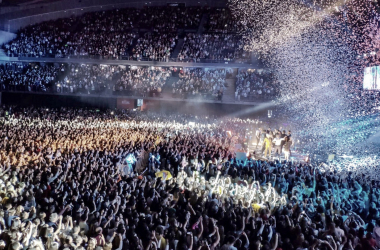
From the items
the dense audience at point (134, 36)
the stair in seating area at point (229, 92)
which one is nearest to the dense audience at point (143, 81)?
the dense audience at point (134, 36)

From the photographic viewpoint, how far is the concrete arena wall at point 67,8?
31922mm

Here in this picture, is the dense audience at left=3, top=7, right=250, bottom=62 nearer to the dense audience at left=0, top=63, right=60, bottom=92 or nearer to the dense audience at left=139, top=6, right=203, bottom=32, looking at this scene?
the dense audience at left=139, top=6, right=203, bottom=32

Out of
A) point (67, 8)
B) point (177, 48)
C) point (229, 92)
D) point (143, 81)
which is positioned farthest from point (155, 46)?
point (67, 8)

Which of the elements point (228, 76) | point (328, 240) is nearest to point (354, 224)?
point (328, 240)

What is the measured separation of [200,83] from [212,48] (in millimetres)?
2657

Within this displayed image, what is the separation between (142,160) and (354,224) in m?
7.00

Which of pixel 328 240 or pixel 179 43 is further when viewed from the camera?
pixel 179 43

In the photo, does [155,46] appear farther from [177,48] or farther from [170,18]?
[170,18]

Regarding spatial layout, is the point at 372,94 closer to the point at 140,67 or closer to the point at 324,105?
the point at 324,105

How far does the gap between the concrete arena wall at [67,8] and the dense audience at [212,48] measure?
638 cm

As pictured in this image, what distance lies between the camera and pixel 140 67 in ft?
92.0

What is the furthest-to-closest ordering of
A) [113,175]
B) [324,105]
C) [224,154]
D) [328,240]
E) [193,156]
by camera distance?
[324,105] → [224,154] → [193,156] → [113,175] → [328,240]

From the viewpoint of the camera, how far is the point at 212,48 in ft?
85.5

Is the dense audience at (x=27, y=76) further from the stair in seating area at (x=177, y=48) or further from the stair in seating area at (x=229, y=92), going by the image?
the stair in seating area at (x=229, y=92)
